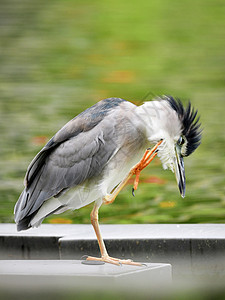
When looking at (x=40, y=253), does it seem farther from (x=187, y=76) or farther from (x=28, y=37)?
(x=28, y=37)

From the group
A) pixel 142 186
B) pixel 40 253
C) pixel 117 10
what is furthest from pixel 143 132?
pixel 117 10

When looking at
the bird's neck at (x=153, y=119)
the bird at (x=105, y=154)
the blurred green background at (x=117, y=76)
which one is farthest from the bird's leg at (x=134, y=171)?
the blurred green background at (x=117, y=76)

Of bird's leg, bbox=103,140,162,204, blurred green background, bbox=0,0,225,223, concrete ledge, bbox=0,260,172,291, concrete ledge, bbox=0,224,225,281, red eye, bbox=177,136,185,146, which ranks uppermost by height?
red eye, bbox=177,136,185,146

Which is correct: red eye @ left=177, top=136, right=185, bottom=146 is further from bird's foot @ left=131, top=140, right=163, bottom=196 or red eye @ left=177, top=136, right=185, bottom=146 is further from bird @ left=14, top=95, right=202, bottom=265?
bird's foot @ left=131, top=140, right=163, bottom=196

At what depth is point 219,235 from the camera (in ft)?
16.0

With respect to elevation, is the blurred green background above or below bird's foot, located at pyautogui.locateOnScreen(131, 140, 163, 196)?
below

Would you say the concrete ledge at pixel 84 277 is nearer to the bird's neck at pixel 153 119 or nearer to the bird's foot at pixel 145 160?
the bird's foot at pixel 145 160

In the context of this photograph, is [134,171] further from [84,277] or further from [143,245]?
[84,277]

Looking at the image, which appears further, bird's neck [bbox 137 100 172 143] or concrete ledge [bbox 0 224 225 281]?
concrete ledge [bbox 0 224 225 281]

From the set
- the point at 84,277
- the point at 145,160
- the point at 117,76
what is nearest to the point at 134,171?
the point at 145,160

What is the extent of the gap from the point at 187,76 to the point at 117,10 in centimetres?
230

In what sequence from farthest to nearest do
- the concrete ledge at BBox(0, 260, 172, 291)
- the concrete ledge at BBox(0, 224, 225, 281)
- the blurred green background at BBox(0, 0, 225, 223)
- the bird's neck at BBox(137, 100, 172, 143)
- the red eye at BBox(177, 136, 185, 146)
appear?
the blurred green background at BBox(0, 0, 225, 223)
the concrete ledge at BBox(0, 224, 225, 281)
the red eye at BBox(177, 136, 185, 146)
the bird's neck at BBox(137, 100, 172, 143)
the concrete ledge at BBox(0, 260, 172, 291)

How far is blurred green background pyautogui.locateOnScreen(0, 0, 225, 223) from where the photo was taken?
745 centimetres

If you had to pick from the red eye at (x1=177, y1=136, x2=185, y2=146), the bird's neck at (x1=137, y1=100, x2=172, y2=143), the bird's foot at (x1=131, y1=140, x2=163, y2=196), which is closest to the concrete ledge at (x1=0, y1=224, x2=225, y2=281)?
the bird's foot at (x1=131, y1=140, x2=163, y2=196)
